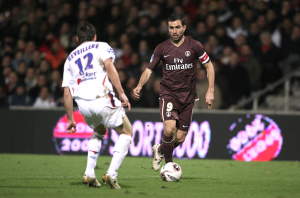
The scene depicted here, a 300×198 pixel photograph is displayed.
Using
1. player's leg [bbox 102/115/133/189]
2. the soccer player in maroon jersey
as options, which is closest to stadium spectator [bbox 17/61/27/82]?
the soccer player in maroon jersey

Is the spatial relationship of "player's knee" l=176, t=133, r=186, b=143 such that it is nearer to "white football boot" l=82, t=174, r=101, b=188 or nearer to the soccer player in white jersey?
the soccer player in white jersey

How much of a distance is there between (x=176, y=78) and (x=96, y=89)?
1.94 metres

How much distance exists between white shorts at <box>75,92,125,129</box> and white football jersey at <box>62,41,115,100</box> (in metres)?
0.06

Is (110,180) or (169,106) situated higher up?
(169,106)

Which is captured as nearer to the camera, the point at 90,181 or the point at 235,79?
the point at 90,181

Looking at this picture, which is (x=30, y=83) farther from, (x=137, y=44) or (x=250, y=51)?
(x=250, y=51)

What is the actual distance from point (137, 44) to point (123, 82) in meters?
1.61

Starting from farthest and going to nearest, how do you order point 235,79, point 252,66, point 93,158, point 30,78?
point 30,78 < point 252,66 < point 235,79 < point 93,158

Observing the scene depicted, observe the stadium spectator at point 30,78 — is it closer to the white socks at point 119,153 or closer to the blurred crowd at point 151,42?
the blurred crowd at point 151,42

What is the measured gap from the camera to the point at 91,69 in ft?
17.5

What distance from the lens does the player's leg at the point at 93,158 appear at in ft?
18.2

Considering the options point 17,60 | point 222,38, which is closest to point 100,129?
point 222,38

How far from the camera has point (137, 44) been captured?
41.6 ft

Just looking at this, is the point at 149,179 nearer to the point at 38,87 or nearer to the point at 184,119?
the point at 184,119
